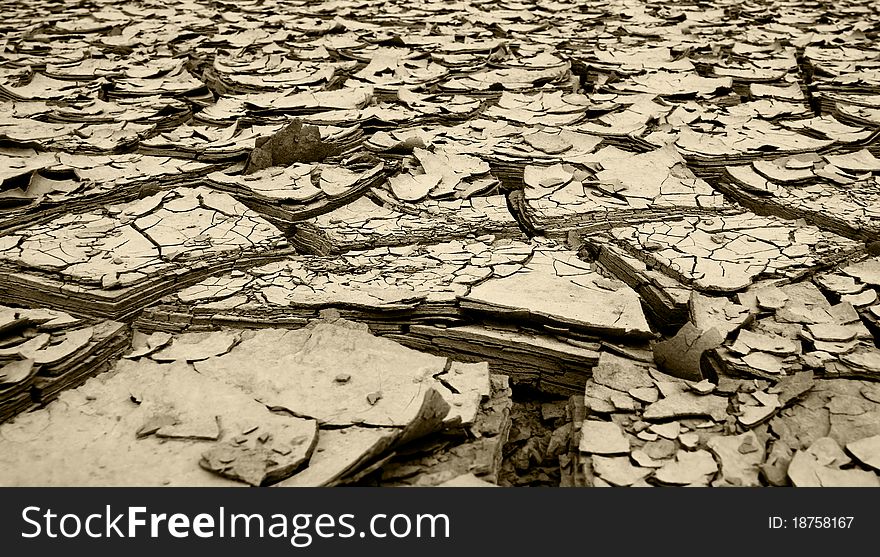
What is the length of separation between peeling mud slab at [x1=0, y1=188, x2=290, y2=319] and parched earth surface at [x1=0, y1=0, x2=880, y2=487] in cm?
1

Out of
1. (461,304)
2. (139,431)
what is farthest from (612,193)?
(139,431)

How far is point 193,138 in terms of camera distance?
9.99 ft

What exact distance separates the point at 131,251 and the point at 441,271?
0.89 meters

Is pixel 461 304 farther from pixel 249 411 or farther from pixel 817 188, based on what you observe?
pixel 817 188

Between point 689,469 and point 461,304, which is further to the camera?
point 461,304

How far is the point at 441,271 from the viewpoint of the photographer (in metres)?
2.13

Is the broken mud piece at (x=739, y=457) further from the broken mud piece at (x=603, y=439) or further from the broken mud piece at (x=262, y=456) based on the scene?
the broken mud piece at (x=262, y=456)

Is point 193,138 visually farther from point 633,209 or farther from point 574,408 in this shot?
point 574,408

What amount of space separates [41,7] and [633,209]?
474 cm

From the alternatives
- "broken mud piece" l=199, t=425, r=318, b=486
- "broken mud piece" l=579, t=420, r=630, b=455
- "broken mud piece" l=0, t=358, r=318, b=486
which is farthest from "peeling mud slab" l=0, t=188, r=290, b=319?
"broken mud piece" l=579, t=420, r=630, b=455

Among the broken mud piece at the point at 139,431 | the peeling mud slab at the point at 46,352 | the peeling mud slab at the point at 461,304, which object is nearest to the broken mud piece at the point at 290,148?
the peeling mud slab at the point at 461,304

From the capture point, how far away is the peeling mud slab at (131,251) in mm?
2033

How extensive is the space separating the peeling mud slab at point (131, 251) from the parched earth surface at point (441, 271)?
0.03 ft
